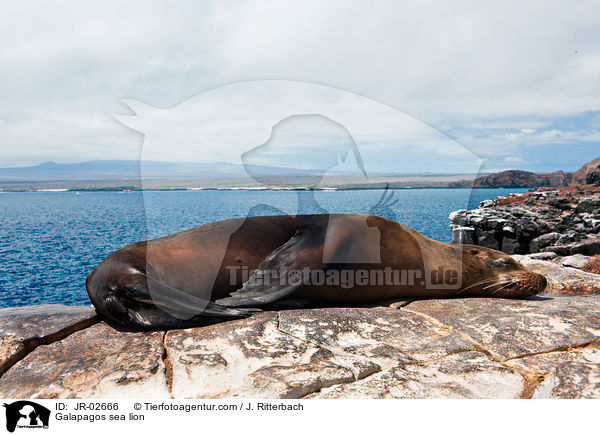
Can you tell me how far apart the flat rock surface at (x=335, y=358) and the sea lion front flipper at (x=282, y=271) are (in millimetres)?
320

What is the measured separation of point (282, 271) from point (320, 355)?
5.38ft

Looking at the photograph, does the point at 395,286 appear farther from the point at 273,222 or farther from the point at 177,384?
the point at 177,384

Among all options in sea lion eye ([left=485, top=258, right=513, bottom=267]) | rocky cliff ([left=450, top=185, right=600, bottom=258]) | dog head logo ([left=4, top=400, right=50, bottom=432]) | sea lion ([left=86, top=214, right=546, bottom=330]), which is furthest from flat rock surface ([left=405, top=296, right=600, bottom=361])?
rocky cliff ([left=450, top=185, right=600, bottom=258])

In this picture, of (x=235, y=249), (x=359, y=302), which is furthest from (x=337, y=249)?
(x=235, y=249)

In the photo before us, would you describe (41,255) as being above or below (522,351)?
below

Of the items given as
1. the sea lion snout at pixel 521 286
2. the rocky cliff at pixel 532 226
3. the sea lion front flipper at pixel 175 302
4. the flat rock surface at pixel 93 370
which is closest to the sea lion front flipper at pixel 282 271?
the sea lion front flipper at pixel 175 302

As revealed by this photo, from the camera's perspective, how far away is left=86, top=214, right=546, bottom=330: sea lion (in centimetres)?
395

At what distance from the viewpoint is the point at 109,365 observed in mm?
3041

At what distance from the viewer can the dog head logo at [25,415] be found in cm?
256

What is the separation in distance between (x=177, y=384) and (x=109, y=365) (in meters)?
0.68

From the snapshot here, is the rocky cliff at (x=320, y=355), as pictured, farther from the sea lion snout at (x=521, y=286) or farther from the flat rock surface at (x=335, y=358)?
the sea lion snout at (x=521, y=286)

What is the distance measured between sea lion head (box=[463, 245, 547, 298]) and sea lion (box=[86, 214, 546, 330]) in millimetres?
13

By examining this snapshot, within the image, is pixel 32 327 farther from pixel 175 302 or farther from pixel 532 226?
pixel 532 226

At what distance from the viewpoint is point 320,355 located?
121 inches
